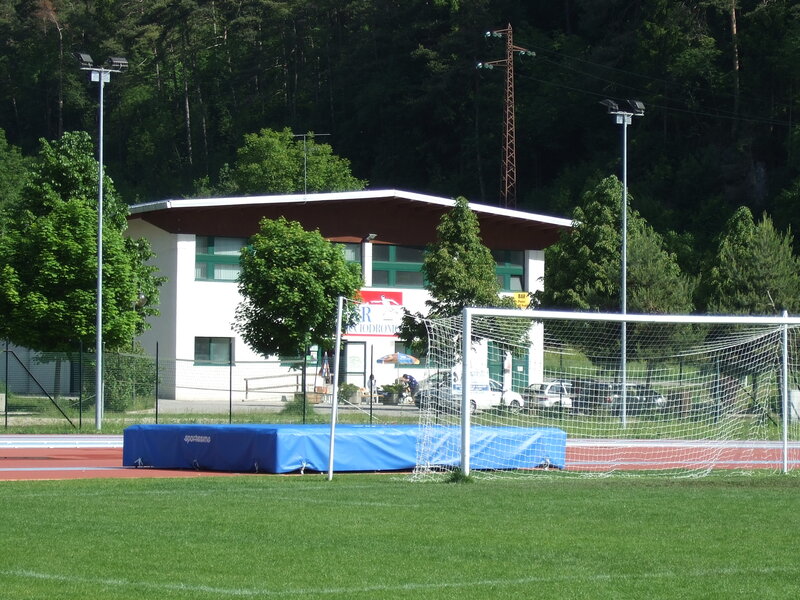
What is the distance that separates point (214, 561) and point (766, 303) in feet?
129

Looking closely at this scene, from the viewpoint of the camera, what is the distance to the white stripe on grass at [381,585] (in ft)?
28.1

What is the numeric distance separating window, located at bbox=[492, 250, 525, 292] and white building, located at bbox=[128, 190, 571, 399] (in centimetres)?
32

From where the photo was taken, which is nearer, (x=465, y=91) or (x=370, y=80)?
(x=465, y=91)

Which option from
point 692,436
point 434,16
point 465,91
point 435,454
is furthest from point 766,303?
point 434,16

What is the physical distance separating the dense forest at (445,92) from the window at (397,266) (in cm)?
1890

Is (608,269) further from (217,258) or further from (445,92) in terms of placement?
(445,92)

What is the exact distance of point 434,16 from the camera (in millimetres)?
96500

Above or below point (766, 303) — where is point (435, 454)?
below

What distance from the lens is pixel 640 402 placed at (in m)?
23.3

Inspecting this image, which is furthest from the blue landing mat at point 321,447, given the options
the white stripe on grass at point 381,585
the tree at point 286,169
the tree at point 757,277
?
the tree at point 286,169

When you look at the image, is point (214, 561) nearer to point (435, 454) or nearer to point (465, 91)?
point (435, 454)

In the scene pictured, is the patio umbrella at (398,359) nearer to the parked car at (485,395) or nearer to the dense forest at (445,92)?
the dense forest at (445,92)

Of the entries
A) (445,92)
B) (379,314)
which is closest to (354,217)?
(379,314)

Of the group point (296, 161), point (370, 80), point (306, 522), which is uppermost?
point (370, 80)
